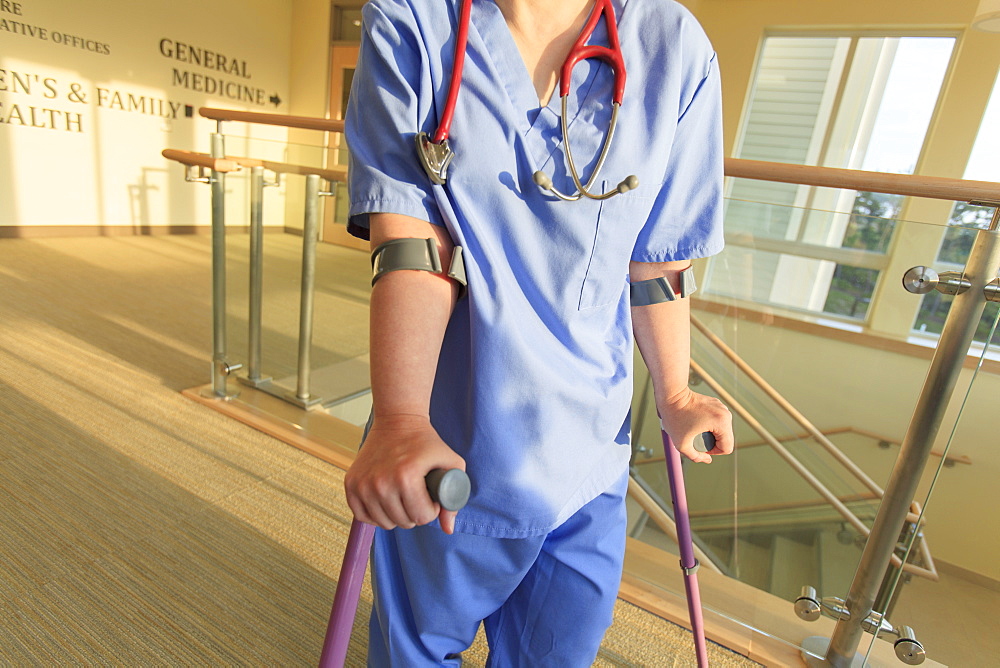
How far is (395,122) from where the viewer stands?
0.54 m

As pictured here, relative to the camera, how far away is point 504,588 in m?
0.70

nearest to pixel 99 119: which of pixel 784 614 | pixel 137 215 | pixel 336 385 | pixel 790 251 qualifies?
pixel 137 215

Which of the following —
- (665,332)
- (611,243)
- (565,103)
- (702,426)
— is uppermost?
(565,103)

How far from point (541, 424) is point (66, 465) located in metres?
1.90

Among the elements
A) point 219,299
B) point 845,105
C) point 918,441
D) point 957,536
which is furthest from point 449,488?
point 845,105

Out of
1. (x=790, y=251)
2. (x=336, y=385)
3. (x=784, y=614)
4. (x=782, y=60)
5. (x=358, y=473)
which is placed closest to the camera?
(x=358, y=473)

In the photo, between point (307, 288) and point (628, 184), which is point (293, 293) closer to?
point (307, 288)

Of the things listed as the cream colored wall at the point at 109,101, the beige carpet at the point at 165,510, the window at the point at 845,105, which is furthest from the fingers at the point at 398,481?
the cream colored wall at the point at 109,101

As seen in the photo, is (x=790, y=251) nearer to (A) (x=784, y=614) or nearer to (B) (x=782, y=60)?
(A) (x=784, y=614)

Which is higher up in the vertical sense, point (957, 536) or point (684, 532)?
point (684, 532)

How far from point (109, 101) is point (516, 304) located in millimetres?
6646

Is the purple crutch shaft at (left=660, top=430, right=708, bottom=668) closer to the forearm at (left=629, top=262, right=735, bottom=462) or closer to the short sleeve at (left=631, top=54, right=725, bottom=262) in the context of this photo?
the forearm at (left=629, top=262, right=735, bottom=462)

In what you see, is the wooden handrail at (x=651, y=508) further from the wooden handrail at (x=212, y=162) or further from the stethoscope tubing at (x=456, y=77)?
the stethoscope tubing at (x=456, y=77)

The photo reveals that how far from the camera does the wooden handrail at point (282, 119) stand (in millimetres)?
1820
